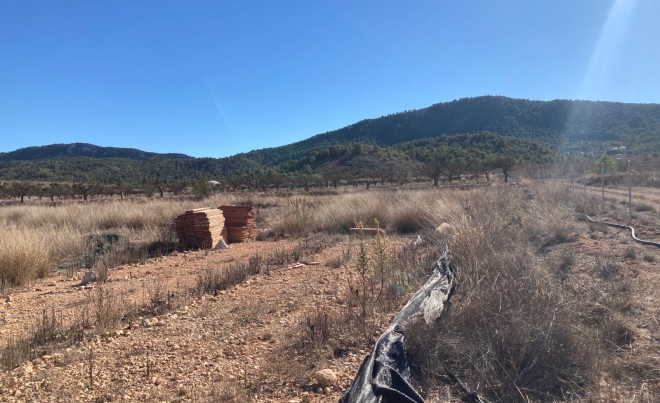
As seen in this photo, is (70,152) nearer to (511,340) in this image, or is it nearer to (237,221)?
(237,221)

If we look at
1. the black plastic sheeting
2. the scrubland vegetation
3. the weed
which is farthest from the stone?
the weed

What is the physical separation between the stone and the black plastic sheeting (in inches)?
20.7

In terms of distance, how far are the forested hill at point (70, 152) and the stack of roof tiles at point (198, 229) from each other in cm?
9691

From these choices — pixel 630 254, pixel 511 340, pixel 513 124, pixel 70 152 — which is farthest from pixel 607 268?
pixel 70 152

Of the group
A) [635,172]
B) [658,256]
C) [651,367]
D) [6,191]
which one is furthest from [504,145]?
[651,367]

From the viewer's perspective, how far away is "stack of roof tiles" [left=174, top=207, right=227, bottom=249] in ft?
39.2

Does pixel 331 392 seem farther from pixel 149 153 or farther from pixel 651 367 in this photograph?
pixel 149 153

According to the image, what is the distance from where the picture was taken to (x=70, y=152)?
99.9 m

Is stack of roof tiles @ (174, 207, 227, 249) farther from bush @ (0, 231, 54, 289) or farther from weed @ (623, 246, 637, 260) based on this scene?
weed @ (623, 246, 637, 260)

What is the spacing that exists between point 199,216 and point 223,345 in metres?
7.78

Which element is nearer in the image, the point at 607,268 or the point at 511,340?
the point at 511,340

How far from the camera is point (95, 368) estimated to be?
408 centimetres

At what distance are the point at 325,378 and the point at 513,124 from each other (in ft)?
319

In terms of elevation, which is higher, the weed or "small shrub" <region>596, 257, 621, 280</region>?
"small shrub" <region>596, 257, 621, 280</region>
